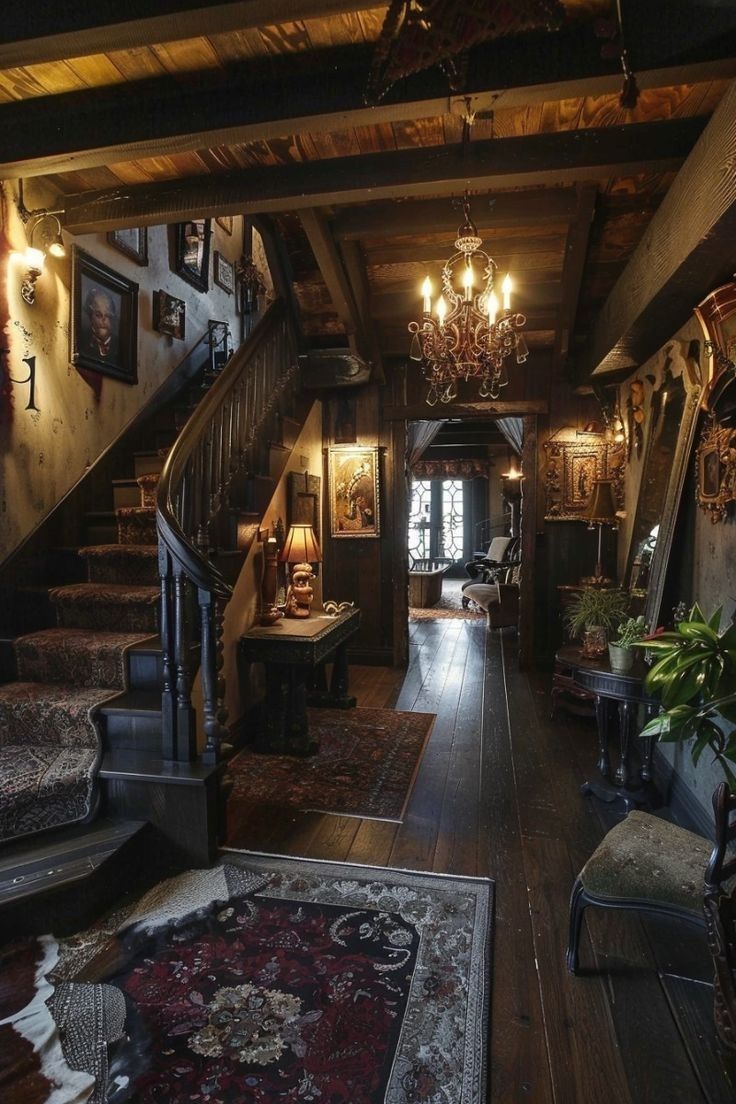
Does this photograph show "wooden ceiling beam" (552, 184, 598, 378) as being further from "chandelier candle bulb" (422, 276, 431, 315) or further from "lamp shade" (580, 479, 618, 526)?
"lamp shade" (580, 479, 618, 526)

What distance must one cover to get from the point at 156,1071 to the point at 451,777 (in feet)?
6.97

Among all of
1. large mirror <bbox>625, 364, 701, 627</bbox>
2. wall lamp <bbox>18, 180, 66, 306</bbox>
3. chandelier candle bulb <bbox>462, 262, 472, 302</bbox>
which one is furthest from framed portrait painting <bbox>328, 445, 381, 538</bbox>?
wall lamp <bbox>18, 180, 66, 306</bbox>

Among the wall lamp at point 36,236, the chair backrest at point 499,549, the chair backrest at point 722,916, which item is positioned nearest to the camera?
the chair backrest at point 722,916

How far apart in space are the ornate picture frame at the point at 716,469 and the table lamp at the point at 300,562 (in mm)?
2393

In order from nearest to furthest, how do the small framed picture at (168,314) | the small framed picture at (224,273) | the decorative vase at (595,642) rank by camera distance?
the decorative vase at (595,642)
the small framed picture at (168,314)
the small framed picture at (224,273)

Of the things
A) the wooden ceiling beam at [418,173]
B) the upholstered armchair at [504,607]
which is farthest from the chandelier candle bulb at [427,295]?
the upholstered armchair at [504,607]

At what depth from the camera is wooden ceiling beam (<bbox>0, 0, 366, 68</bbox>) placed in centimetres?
179

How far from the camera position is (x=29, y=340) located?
11.0 ft

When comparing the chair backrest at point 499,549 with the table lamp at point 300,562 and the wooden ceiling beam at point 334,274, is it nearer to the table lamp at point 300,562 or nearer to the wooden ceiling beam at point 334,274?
the wooden ceiling beam at point 334,274

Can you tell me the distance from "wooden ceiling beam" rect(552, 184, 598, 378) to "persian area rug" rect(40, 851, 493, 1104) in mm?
3504

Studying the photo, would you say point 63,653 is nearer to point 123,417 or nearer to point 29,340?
point 29,340

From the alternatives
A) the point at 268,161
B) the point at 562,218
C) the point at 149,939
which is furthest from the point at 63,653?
the point at 562,218

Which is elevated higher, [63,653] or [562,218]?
[562,218]

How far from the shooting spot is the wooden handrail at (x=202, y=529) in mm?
2512
